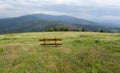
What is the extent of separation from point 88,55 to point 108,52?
165 inches

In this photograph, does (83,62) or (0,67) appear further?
(83,62)

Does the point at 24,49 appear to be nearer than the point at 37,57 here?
No

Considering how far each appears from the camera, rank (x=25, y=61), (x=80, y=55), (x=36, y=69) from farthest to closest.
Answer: (x=80, y=55) < (x=25, y=61) < (x=36, y=69)

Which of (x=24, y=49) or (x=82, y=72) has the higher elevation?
(x=24, y=49)

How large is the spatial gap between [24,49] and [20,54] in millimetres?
2691

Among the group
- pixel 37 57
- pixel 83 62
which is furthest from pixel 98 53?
pixel 37 57

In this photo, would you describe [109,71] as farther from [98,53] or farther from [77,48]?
[77,48]

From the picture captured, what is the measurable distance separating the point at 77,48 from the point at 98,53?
413cm

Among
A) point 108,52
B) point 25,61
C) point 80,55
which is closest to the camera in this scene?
point 25,61

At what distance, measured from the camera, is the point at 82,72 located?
28.3 m

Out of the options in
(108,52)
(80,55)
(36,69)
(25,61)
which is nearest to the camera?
(36,69)

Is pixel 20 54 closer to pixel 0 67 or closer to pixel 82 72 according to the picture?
pixel 0 67

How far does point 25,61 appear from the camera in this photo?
1190 inches

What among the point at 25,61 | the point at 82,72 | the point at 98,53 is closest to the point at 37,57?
the point at 25,61
